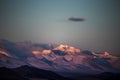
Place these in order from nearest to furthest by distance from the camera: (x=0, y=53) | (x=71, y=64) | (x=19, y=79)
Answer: (x=0, y=53), (x=71, y=64), (x=19, y=79)

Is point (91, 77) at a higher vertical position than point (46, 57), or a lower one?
lower

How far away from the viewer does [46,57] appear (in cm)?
1379

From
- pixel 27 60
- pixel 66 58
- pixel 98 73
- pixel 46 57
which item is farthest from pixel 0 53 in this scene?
pixel 98 73

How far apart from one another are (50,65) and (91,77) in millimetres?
3051

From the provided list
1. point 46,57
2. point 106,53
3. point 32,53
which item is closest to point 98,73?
point 106,53

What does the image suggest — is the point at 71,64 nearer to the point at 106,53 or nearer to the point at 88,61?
the point at 88,61

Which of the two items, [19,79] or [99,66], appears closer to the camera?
[99,66]

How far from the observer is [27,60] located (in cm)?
1334

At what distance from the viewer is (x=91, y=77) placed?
14.1 m

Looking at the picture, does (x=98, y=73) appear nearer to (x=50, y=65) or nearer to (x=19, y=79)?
(x=50, y=65)

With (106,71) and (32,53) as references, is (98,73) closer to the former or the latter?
(106,71)

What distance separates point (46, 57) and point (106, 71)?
422 cm

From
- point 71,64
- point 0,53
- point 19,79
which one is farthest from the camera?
point 19,79

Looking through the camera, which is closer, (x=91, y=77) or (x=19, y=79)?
(x=91, y=77)
